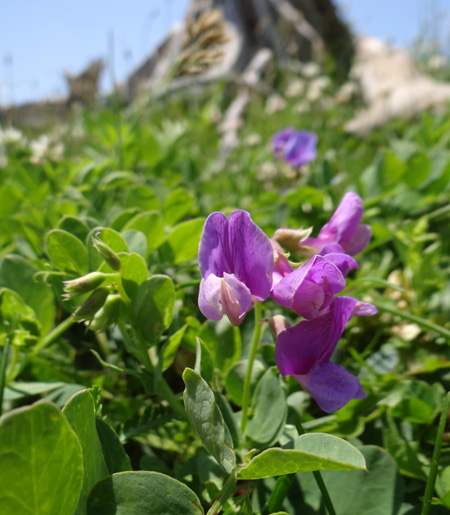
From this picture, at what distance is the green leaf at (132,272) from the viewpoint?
683 millimetres

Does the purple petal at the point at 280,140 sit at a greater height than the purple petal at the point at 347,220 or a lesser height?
lesser

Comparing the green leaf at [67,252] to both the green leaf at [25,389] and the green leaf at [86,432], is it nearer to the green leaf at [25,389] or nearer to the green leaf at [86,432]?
the green leaf at [25,389]

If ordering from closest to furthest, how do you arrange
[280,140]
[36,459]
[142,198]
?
1. [36,459]
2. [142,198]
3. [280,140]

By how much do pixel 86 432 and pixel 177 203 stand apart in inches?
27.7

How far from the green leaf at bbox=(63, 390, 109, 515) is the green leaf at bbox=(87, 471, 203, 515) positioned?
A: 11 mm

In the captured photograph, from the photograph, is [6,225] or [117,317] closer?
[117,317]

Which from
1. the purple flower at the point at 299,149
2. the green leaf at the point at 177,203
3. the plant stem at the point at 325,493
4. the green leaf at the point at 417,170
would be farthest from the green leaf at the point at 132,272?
the purple flower at the point at 299,149

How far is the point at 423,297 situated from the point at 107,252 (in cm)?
78

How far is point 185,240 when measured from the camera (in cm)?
92

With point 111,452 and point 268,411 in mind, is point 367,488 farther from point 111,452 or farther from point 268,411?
point 111,452

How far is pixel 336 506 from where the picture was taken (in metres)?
0.63

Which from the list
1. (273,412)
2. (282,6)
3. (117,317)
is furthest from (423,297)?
(282,6)

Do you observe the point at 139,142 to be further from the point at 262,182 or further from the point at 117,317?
the point at 117,317

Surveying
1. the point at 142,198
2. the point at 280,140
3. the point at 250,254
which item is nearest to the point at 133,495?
the point at 250,254
